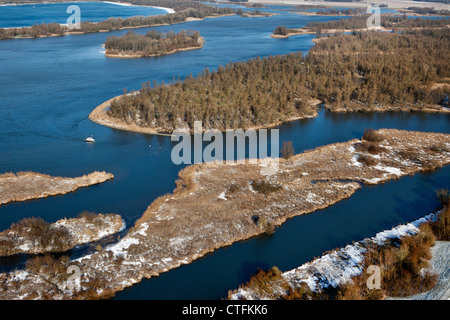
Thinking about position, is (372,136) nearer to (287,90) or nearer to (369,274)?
(287,90)

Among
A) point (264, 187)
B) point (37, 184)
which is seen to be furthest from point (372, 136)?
point (37, 184)

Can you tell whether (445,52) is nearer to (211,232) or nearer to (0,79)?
(211,232)

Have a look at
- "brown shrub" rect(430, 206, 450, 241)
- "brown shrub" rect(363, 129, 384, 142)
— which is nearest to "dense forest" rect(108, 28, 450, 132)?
"brown shrub" rect(363, 129, 384, 142)

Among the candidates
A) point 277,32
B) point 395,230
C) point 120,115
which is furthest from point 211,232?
point 277,32

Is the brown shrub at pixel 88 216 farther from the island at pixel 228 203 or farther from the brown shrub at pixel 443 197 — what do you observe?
the brown shrub at pixel 443 197

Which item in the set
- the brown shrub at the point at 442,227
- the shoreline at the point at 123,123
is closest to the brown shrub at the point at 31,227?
the shoreline at the point at 123,123

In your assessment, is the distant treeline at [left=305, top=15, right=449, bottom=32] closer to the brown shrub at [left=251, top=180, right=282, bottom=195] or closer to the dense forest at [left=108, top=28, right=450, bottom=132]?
the dense forest at [left=108, top=28, right=450, bottom=132]

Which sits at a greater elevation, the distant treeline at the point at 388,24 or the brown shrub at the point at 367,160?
the distant treeline at the point at 388,24
